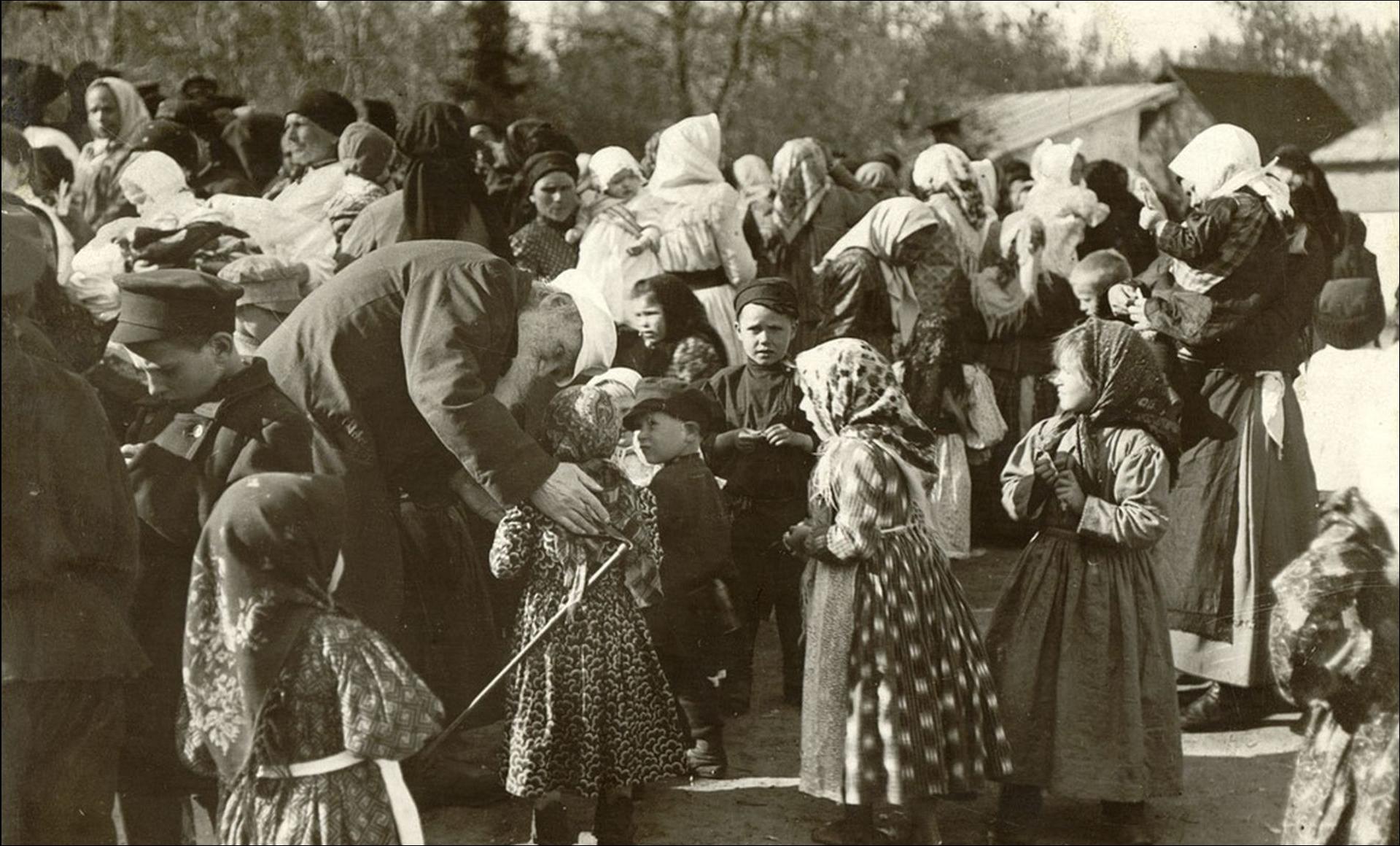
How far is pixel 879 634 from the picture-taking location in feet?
13.1

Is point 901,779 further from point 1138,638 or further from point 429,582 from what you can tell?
point 429,582

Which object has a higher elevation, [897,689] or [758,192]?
[758,192]

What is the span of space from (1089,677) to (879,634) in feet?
2.08

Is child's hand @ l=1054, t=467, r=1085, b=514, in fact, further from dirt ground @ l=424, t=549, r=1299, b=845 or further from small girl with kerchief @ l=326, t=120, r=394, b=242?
small girl with kerchief @ l=326, t=120, r=394, b=242

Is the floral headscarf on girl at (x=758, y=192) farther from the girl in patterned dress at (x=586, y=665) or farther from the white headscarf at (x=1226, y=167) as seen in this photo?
the girl in patterned dress at (x=586, y=665)

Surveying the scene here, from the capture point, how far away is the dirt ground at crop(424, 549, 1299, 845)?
420cm

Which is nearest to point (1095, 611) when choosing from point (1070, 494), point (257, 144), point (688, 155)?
point (1070, 494)

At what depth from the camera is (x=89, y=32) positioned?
4922 mm

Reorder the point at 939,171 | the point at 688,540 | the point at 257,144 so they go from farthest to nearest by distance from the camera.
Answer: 1. the point at 939,171
2. the point at 257,144
3. the point at 688,540

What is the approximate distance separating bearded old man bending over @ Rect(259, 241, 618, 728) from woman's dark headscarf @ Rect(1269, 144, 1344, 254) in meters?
2.45

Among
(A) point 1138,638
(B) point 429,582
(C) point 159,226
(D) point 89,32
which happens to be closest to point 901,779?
(A) point 1138,638

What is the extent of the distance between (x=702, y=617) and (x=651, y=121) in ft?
5.48

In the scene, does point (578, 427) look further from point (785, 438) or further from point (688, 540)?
point (785, 438)

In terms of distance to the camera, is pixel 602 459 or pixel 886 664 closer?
pixel 886 664
